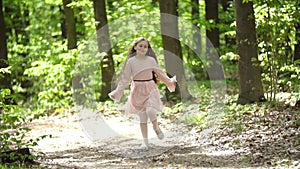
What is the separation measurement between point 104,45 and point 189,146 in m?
7.31

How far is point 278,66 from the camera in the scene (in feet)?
38.5

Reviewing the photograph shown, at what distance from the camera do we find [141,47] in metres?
8.88

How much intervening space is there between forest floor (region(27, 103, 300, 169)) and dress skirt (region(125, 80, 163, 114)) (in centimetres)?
76

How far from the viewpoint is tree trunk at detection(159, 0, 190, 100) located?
44.1 feet

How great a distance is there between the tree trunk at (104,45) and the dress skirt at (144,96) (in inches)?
261

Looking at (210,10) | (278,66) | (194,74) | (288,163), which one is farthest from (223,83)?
(288,163)

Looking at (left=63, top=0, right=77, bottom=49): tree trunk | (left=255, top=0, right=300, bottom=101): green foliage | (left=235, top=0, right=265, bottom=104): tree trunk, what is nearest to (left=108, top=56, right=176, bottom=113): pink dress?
(left=235, top=0, right=265, bottom=104): tree trunk

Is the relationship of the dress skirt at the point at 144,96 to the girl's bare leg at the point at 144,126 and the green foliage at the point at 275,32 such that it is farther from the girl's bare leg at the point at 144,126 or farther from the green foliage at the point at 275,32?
the green foliage at the point at 275,32

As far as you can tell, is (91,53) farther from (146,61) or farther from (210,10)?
(146,61)

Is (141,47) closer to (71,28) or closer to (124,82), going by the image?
(124,82)

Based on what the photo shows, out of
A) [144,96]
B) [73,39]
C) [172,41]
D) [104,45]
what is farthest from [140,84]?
[73,39]

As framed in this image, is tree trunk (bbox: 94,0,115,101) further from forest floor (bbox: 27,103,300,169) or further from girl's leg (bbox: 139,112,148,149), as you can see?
girl's leg (bbox: 139,112,148,149)

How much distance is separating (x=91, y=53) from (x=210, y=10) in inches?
218

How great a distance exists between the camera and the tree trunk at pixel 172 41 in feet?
44.1
